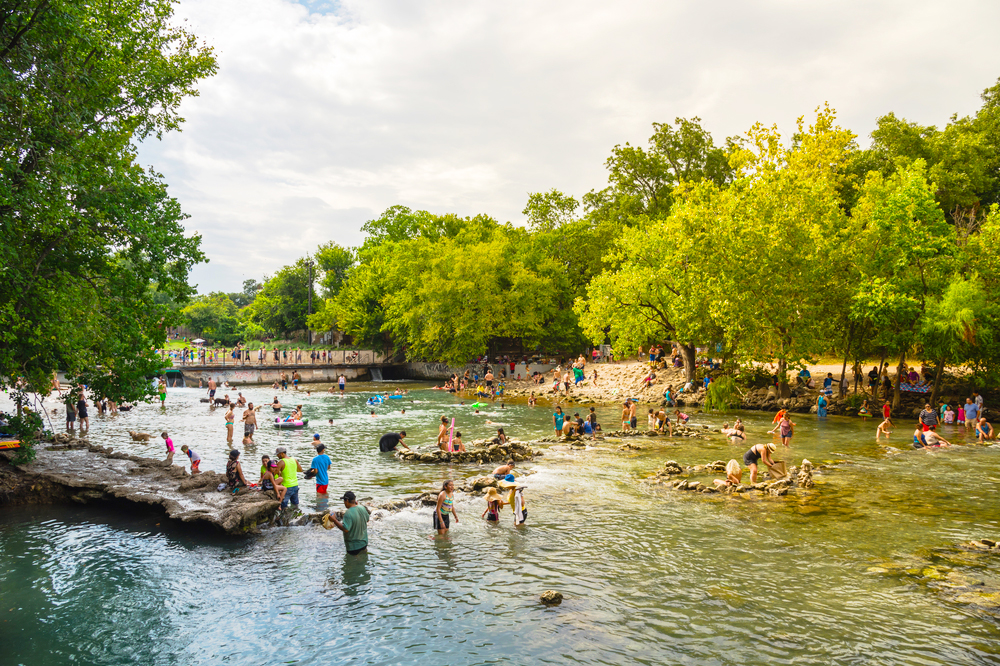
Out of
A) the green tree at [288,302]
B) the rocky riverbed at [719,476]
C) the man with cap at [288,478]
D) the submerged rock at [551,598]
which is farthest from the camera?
the green tree at [288,302]

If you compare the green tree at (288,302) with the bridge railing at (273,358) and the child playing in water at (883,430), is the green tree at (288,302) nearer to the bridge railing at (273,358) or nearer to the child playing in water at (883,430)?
the bridge railing at (273,358)

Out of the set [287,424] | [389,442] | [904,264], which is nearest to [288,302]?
[287,424]

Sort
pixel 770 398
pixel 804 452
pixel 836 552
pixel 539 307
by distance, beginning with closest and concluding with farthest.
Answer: pixel 836 552 < pixel 804 452 < pixel 770 398 < pixel 539 307

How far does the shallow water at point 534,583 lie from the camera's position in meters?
9.56

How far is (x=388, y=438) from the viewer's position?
2602 centimetres

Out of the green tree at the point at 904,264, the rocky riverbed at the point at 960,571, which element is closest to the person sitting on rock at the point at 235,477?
the rocky riverbed at the point at 960,571

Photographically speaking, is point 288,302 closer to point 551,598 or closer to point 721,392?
point 721,392

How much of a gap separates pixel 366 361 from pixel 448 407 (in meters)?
31.9

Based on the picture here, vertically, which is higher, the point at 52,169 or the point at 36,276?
the point at 52,169

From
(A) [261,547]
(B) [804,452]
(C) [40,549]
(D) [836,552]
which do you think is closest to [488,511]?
(A) [261,547]

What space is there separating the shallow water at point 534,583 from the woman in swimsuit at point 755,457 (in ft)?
5.50

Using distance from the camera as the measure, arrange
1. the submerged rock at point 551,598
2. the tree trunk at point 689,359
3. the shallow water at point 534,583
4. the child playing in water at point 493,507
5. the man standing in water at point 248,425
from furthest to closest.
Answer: the tree trunk at point 689,359 < the man standing in water at point 248,425 < the child playing in water at point 493,507 < the submerged rock at point 551,598 < the shallow water at point 534,583

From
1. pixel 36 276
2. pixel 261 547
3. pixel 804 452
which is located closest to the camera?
pixel 261 547

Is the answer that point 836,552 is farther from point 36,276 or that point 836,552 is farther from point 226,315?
point 226,315
